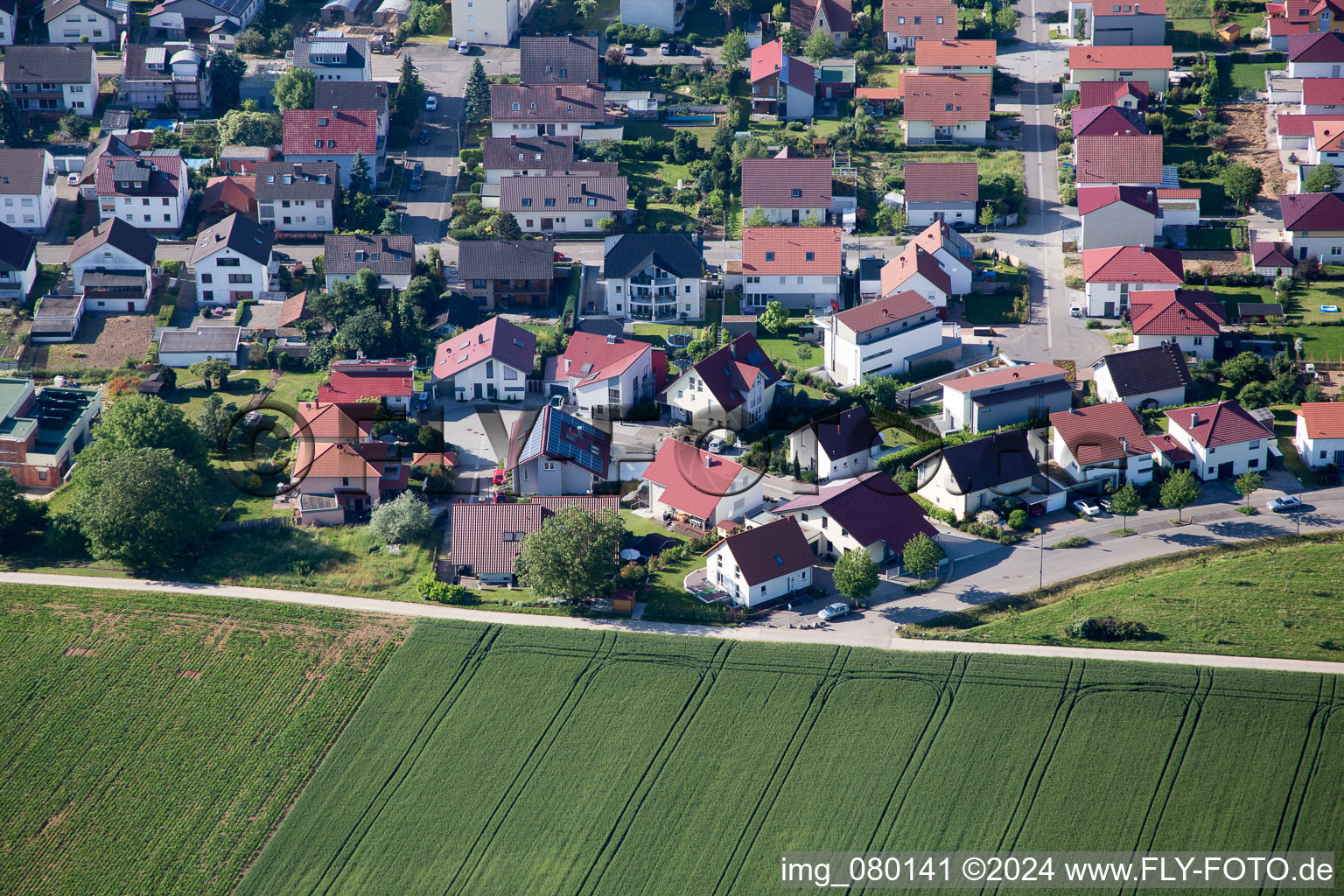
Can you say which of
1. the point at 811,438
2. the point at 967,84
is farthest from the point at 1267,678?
the point at 967,84

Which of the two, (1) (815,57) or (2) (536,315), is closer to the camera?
(2) (536,315)

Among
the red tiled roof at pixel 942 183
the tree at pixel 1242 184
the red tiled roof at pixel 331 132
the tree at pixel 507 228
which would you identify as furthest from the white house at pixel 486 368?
the tree at pixel 1242 184

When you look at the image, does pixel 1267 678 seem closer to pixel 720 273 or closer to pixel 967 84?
pixel 720 273

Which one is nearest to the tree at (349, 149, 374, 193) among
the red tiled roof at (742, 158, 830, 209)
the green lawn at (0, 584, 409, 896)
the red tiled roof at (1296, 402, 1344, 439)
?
the red tiled roof at (742, 158, 830, 209)

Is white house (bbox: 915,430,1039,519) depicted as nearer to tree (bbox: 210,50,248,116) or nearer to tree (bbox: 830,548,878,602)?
tree (bbox: 830,548,878,602)

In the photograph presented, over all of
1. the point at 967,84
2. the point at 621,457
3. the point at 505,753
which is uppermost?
the point at 967,84

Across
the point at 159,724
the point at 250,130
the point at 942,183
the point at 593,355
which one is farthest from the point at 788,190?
the point at 159,724

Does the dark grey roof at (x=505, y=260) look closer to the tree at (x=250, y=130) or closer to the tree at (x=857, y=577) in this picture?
the tree at (x=250, y=130)
